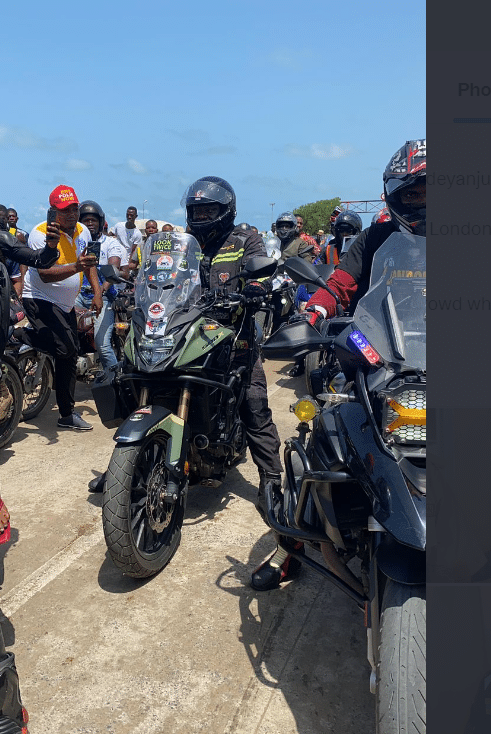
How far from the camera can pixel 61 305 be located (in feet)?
18.6

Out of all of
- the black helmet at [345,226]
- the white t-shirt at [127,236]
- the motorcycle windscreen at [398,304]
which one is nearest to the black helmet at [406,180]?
the motorcycle windscreen at [398,304]

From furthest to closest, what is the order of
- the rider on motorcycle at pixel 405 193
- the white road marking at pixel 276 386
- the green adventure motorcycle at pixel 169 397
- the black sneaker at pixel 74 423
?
the white road marking at pixel 276 386
the black sneaker at pixel 74 423
the green adventure motorcycle at pixel 169 397
the rider on motorcycle at pixel 405 193

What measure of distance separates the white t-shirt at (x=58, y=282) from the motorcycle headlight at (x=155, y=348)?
2.50 meters

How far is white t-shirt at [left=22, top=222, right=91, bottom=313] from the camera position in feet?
18.3

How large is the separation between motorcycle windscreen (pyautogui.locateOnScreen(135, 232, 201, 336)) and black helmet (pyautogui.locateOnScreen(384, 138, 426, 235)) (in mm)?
1385

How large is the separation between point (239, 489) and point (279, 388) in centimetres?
323

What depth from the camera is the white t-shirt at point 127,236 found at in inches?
430

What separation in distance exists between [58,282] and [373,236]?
10.8 feet

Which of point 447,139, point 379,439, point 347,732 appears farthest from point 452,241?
point 347,732

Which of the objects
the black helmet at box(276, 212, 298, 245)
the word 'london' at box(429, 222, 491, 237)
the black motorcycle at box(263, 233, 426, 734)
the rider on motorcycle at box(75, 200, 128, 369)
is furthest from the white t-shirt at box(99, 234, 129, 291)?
the word 'london' at box(429, 222, 491, 237)

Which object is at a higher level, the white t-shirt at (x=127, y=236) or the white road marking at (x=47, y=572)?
the white t-shirt at (x=127, y=236)

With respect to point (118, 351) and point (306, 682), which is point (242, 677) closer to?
point (306, 682)

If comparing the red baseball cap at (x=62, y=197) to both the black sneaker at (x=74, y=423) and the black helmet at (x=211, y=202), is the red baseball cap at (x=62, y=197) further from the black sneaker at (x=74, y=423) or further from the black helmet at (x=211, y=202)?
the black sneaker at (x=74, y=423)

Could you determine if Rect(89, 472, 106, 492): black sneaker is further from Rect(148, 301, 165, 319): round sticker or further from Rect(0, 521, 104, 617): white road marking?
Rect(148, 301, 165, 319): round sticker
